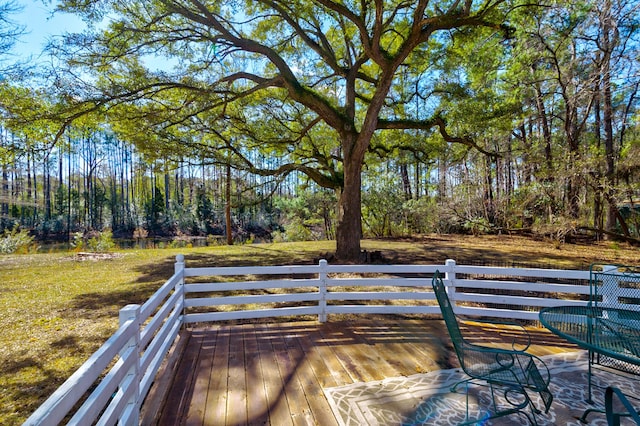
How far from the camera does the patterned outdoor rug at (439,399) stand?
7.11 feet

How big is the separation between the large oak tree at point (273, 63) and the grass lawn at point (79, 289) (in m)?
3.62

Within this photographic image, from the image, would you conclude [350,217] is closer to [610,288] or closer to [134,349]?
[610,288]

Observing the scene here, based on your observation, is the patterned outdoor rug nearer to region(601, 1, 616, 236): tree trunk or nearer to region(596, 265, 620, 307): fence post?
region(596, 265, 620, 307): fence post

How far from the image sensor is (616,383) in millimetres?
2602

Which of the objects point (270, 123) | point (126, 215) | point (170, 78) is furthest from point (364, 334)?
point (126, 215)

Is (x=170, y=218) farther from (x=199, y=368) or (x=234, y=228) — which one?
(x=199, y=368)

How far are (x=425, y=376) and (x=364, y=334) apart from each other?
1.13 metres

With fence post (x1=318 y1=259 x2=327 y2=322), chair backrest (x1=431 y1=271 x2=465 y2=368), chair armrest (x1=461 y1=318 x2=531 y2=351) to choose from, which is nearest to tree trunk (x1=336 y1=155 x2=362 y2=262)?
fence post (x1=318 y1=259 x2=327 y2=322)

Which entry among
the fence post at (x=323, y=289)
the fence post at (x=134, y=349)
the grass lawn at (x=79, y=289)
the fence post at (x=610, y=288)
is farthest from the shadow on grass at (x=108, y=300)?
the fence post at (x=610, y=288)

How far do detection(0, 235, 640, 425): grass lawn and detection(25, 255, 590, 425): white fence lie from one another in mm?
459

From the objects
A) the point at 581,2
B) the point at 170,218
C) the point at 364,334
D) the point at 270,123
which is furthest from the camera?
the point at 170,218

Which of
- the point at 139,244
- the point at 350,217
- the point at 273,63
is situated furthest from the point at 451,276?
the point at 139,244

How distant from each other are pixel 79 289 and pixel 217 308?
346 centimetres

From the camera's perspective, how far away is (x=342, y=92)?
11.8 metres
